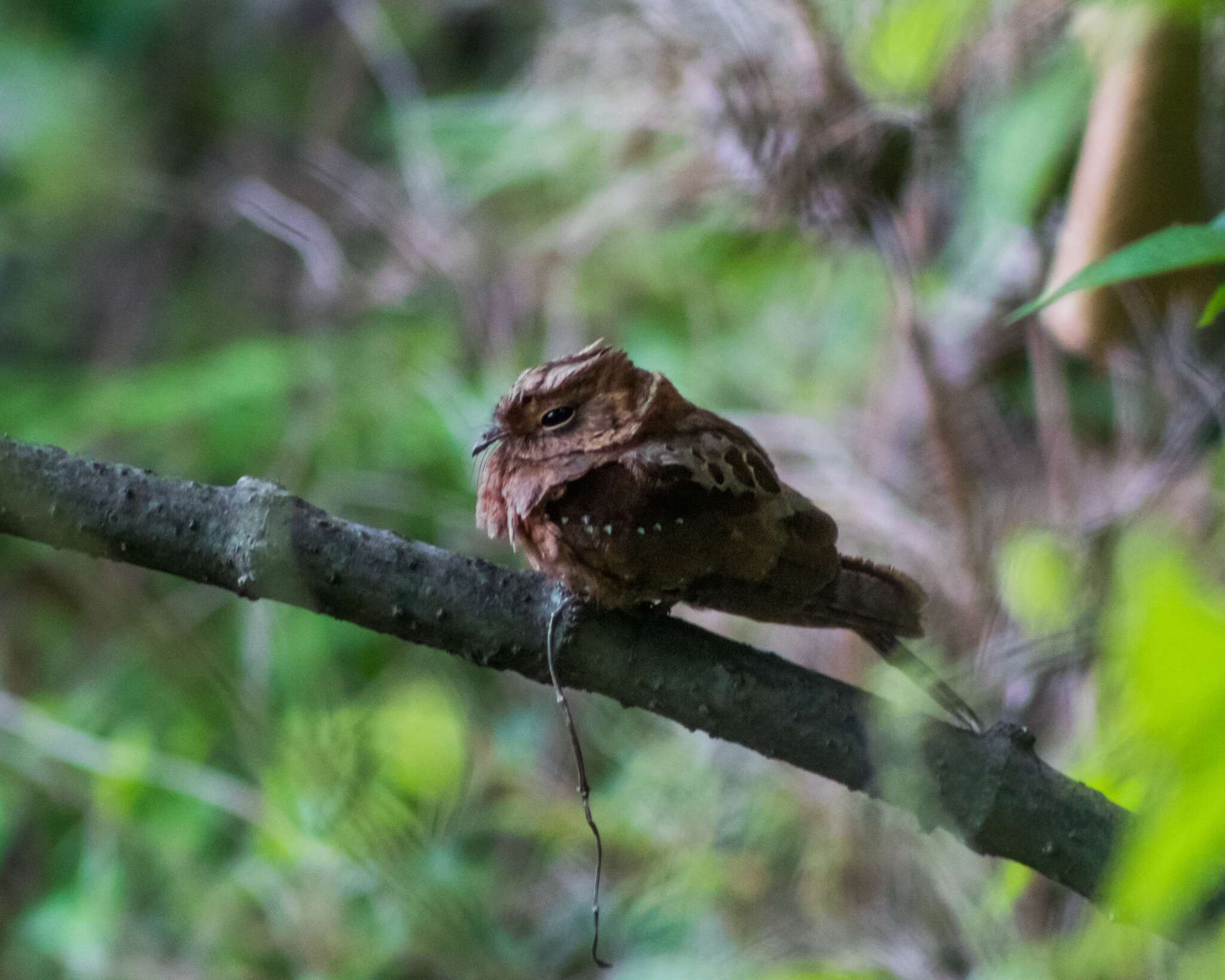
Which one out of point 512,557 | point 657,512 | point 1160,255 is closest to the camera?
point 1160,255

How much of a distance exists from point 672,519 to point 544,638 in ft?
0.55

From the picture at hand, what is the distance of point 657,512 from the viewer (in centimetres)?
103

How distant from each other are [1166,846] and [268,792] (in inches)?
67.3

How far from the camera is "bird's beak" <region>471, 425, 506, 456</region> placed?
1143 millimetres

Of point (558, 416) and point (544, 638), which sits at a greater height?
point (558, 416)

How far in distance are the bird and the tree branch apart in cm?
5

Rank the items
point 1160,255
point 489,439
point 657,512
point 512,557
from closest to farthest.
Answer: point 1160,255, point 657,512, point 489,439, point 512,557

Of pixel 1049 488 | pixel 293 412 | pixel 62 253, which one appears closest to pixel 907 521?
pixel 1049 488

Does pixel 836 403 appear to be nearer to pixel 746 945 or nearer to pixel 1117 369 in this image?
pixel 1117 369

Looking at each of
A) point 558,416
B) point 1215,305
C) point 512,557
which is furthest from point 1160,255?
point 512,557

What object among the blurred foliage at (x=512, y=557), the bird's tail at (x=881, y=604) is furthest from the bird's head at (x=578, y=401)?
the blurred foliage at (x=512, y=557)

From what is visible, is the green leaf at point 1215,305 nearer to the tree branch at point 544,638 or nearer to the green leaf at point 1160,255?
the green leaf at point 1160,255

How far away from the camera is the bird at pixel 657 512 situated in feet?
3.39

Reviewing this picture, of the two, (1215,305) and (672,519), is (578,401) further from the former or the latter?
(1215,305)
